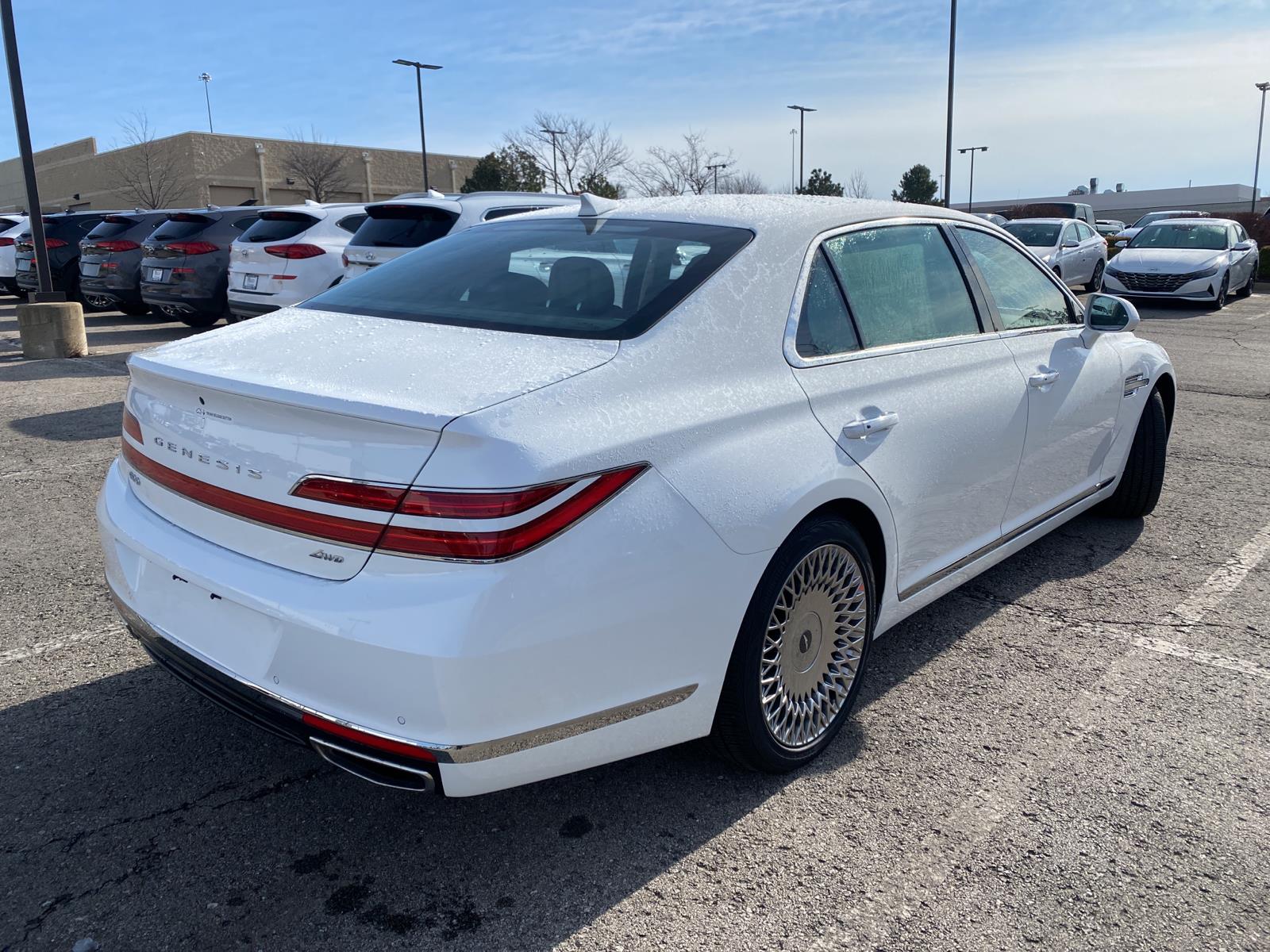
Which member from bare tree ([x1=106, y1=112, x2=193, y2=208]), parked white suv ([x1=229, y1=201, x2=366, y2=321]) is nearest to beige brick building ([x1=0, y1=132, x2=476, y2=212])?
bare tree ([x1=106, y1=112, x2=193, y2=208])

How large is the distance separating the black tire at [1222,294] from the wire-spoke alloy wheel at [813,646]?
56.9ft

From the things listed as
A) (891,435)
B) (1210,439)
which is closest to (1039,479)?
(891,435)

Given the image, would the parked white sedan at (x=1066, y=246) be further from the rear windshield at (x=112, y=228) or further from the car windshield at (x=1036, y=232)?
the rear windshield at (x=112, y=228)

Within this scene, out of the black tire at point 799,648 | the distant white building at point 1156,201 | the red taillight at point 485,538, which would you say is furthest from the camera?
the distant white building at point 1156,201

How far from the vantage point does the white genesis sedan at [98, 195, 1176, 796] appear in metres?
2.15

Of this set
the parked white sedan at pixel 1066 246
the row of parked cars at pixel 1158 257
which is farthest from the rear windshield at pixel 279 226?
the parked white sedan at pixel 1066 246

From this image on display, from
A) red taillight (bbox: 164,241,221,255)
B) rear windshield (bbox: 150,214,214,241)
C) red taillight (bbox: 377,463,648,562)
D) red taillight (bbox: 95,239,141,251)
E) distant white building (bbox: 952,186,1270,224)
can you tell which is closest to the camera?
red taillight (bbox: 377,463,648,562)

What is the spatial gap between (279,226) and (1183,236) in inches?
611

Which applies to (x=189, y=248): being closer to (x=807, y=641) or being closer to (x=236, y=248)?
(x=236, y=248)

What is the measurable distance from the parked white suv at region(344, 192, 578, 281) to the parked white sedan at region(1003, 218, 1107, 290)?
38.0 ft

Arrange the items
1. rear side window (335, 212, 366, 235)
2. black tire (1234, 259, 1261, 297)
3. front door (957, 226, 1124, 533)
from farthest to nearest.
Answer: black tire (1234, 259, 1261, 297) < rear side window (335, 212, 366, 235) < front door (957, 226, 1124, 533)

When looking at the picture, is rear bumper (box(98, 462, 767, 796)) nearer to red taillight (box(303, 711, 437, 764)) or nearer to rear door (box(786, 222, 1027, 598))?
red taillight (box(303, 711, 437, 764))

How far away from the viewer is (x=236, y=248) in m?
11.0

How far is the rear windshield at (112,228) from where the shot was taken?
14375 millimetres
